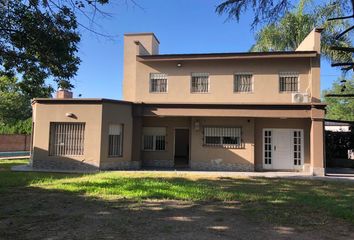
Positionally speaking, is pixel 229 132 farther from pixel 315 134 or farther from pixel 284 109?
pixel 315 134

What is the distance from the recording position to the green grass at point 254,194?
28.5 feet

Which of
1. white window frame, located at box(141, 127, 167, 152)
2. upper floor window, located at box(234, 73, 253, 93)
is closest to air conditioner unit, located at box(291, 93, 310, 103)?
upper floor window, located at box(234, 73, 253, 93)

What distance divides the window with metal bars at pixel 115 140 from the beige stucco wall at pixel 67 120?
3.02ft

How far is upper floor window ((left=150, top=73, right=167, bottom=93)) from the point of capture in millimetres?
21625

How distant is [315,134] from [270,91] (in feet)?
11.6

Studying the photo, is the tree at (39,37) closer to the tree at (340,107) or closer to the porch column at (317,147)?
the porch column at (317,147)

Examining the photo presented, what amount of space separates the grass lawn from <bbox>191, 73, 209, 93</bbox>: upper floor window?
875 centimetres

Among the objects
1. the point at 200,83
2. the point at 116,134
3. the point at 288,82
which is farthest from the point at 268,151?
the point at 116,134

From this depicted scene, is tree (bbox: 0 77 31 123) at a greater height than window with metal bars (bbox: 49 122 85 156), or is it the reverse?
tree (bbox: 0 77 31 123)

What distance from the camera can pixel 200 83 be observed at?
21.3 meters

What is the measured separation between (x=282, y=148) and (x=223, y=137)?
3406 mm

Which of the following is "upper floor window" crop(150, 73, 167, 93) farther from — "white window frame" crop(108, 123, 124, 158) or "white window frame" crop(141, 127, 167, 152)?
"white window frame" crop(108, 123, 124, 158)

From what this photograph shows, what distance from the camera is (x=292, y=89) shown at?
66.6ft

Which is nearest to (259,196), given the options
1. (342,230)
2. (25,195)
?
(342,230)
